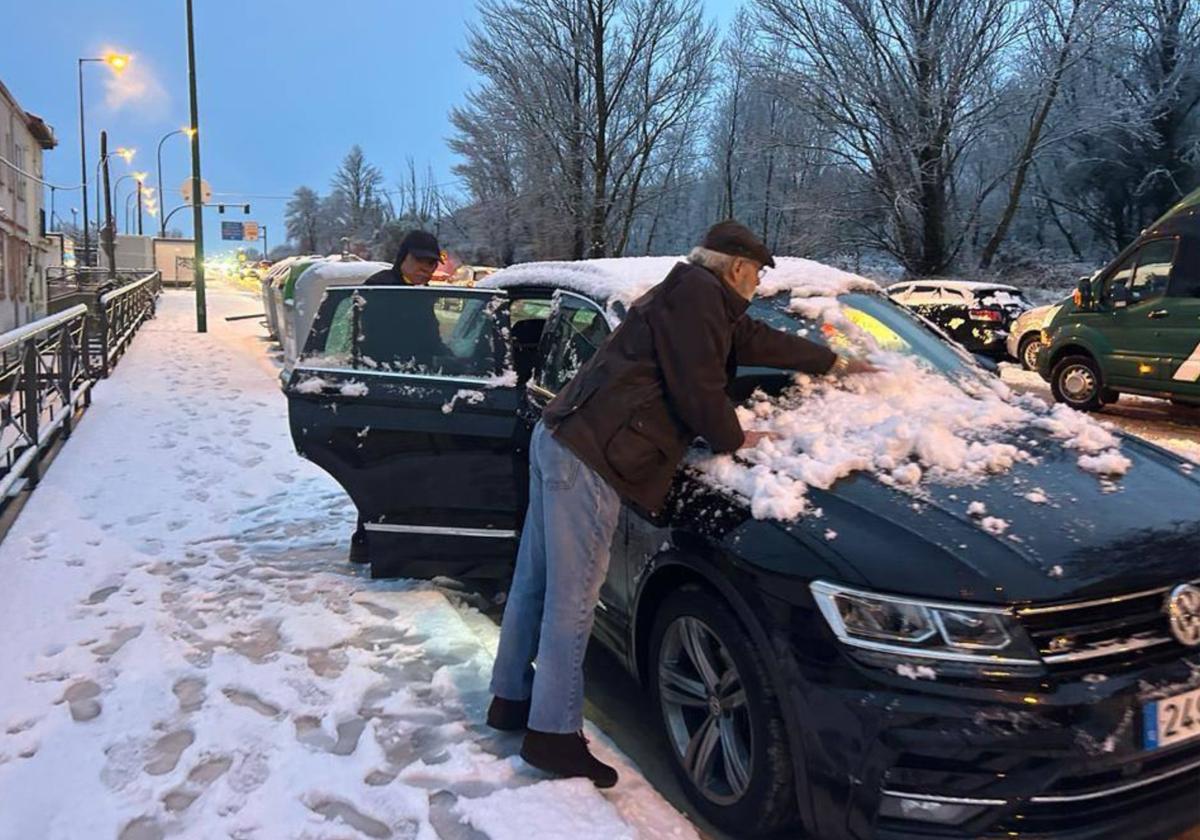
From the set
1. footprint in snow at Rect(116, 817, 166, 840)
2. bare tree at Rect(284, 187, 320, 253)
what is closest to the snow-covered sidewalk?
footprint in snow at Rect(116, 817, 166, 840)

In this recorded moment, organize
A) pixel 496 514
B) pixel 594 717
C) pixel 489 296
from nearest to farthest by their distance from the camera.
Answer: pixel 594 717, pixel 496 514, pixel 489 296

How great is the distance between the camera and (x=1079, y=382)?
11.3 m

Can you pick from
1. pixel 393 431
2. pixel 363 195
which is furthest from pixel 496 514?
pixel 363 195

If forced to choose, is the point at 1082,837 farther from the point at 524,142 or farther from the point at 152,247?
the point at 152,247

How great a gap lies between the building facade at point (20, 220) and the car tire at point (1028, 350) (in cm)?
2803

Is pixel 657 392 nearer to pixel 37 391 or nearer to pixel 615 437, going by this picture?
pixel 615 437

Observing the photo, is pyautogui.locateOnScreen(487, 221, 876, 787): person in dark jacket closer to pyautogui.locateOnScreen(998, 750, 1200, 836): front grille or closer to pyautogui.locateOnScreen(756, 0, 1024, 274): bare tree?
pyautogui.locateOnScreen(998, 750, 1200, 836): front grille

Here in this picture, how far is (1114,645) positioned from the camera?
88.7 inches

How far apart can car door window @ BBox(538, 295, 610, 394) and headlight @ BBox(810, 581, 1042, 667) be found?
169 centimetres

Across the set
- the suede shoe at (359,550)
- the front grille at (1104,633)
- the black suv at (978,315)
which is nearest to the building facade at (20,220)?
the black suv at (978,315)

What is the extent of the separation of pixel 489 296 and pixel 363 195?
81.4m

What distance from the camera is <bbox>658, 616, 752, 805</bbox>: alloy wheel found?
8.65 ft

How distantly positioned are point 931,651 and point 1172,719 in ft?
2.01

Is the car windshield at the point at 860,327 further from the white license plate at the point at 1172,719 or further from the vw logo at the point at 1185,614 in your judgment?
the white license plate at the point at 1172,719
